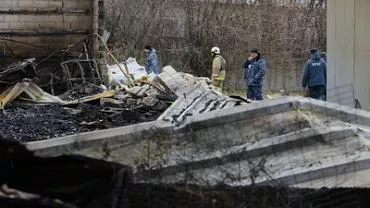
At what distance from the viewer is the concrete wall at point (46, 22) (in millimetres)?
15383

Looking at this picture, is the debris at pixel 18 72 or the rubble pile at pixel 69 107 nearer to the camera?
the rubble pile at pixel 69 107

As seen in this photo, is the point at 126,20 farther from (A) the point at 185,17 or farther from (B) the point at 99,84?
(B) the point at 99,84

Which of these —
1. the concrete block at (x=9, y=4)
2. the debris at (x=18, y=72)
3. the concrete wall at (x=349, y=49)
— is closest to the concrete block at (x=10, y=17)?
the concrete block at (x=9, y=4)

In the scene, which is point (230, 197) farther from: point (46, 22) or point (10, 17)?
point (10, 17)

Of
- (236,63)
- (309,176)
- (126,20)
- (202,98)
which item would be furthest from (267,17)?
(309,176)

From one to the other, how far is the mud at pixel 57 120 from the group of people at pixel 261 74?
184 inches

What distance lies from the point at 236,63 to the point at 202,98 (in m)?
21.0

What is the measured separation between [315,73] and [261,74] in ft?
6.55

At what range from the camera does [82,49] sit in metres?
15.3

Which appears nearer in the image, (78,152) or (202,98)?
(78,152)

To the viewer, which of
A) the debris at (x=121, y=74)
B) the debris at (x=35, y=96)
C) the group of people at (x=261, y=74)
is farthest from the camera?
the debris at (x=121, y=74)

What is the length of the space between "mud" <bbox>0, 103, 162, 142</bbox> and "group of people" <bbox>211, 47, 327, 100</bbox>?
4675 mm

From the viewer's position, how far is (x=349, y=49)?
9.51 metres

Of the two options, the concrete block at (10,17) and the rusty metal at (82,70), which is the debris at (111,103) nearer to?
the rusty metal at (82,70)
